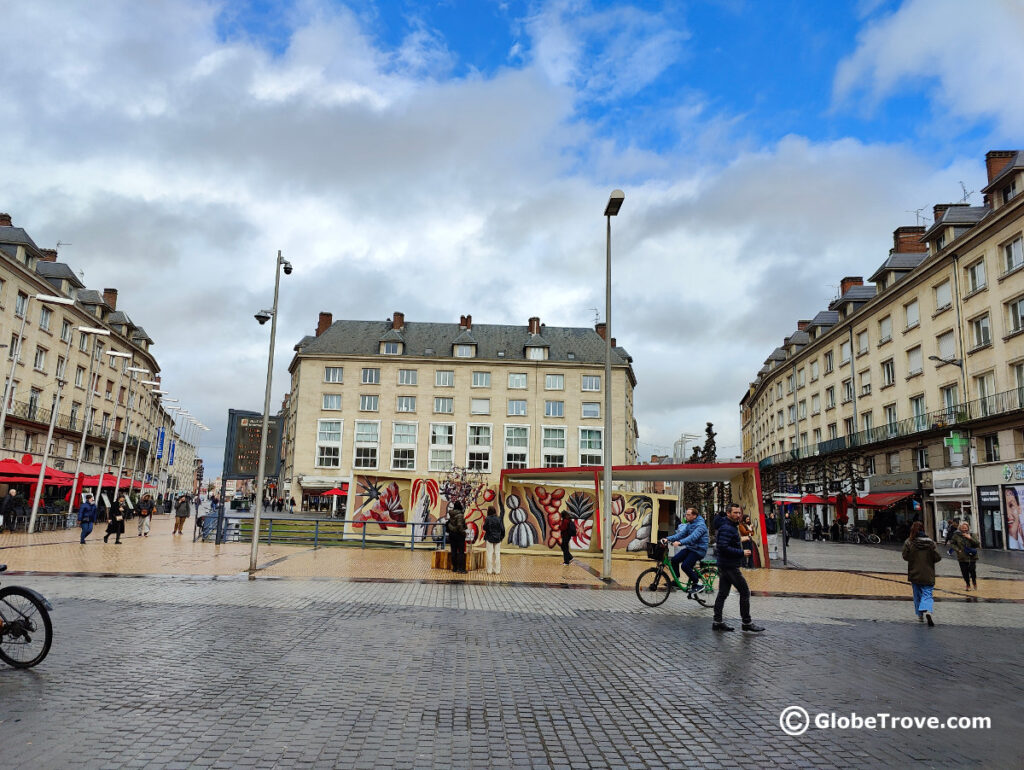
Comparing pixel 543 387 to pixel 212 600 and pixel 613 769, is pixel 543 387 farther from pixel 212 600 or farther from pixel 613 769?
pixel 613 769

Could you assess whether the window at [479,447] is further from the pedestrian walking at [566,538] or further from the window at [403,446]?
the pedestrian walking at [566,538]

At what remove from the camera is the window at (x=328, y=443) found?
6569 cm

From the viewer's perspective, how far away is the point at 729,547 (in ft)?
31.9

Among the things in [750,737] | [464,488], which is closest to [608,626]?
[750,737]

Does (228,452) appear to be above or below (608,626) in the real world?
above

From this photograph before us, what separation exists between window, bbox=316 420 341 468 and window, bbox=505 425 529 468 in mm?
15986

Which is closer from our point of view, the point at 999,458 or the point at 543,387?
the point at 999,458

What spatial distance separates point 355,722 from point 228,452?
19004 mm

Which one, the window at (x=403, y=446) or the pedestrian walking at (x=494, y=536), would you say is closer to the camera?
the pedestrian walking at (x=494, y=536)

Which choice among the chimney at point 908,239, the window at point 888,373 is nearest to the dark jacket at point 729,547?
the window at point 888,373

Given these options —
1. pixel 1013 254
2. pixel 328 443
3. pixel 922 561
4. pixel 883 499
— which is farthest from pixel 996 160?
pixel 328 443

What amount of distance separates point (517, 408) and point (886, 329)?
33980mm

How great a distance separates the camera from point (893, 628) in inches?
397

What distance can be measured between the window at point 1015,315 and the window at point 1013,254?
4.99ft
